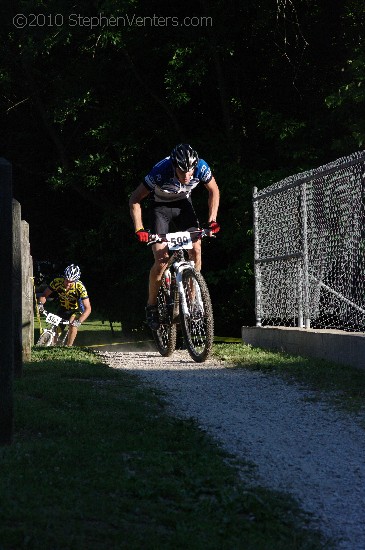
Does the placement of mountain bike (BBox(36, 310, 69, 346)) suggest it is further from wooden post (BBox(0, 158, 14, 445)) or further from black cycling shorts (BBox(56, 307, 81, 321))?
wooden post (BBox(0, 158, 14, 445))

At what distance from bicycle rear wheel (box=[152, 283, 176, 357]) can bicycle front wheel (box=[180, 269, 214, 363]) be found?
38 cm

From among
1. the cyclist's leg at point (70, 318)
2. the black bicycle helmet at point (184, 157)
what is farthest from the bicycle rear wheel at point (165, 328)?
the cyclist's leg at point (70, 318)

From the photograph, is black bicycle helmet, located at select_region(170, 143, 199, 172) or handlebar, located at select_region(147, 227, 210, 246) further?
handlebar, located at select_region(147, 227, 210, 246)

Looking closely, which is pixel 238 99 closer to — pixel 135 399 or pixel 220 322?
pixel 220 322

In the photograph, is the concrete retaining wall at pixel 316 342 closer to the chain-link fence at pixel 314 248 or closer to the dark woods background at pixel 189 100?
the chain-link fence at pixel 314 248

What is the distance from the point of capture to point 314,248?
1134 centimetres

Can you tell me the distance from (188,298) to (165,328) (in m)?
0.86

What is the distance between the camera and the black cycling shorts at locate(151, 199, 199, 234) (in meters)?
10.7

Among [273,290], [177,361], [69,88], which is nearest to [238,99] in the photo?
[69,88]

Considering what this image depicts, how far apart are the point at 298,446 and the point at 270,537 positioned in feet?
6.15

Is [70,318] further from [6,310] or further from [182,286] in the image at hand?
[6,310]

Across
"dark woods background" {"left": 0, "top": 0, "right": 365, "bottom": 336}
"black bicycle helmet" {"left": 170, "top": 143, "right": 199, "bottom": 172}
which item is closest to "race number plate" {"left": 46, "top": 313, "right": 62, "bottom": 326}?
"dark woods background" {"left": 0, "top": 0, "right": 365, "bottom": 336}

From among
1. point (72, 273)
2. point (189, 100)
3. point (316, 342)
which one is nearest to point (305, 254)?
point (316, 342)

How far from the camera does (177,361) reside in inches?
425
